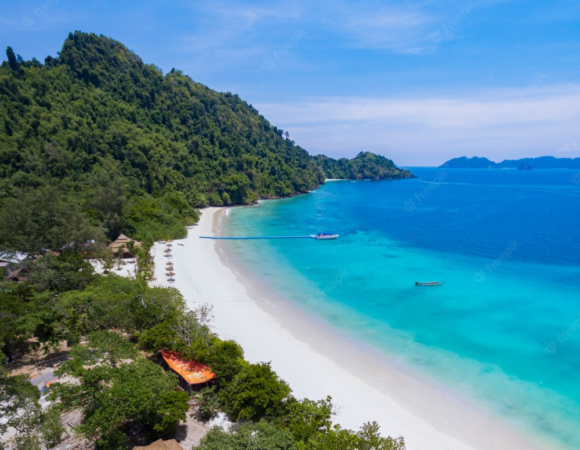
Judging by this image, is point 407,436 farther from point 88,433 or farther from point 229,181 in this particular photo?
point 229,181

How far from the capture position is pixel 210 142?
104 meters

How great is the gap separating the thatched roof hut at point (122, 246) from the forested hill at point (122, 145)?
1.69 m

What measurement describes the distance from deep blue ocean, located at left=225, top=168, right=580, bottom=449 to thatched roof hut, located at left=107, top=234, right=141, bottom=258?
12.4 meters

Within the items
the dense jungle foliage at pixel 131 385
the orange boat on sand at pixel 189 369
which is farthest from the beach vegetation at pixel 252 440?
the orange boat on sand at pixel 189 369

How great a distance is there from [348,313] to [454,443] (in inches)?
506

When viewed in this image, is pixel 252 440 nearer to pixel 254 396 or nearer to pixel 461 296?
pixel 254 396

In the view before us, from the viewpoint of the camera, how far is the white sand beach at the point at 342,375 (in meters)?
15.3

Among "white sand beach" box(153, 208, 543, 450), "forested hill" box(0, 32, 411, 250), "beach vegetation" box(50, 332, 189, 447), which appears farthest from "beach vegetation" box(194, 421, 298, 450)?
"forested hill" box(0, 32, 411, 250)

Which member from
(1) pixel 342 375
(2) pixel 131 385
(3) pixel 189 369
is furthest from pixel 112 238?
(1) pixel 342 375

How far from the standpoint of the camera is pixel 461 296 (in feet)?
102

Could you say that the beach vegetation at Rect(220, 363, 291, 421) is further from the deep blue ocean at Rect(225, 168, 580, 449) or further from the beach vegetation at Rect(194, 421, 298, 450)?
the deep blue ocean at Rect(225, 168, 580, 449)

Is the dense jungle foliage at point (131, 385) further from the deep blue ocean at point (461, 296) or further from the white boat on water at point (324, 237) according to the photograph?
the white boat on water at point (324, 237)

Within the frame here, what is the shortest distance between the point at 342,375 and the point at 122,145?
64.6 metres

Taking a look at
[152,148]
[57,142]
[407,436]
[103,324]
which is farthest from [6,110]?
[407,436]
